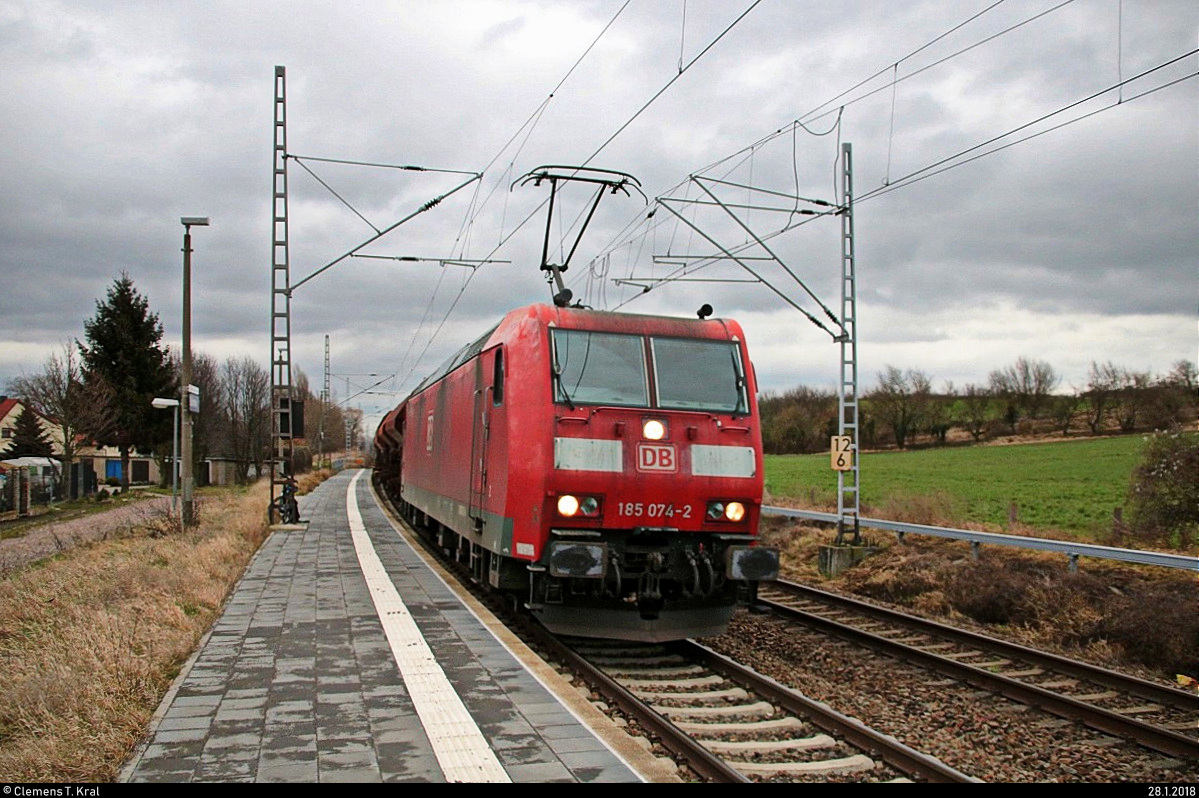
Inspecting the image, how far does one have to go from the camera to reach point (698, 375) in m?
9.01

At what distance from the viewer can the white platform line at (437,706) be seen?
489cm

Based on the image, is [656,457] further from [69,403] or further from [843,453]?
[69,403]

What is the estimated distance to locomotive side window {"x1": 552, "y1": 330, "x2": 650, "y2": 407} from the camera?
27.9 ft

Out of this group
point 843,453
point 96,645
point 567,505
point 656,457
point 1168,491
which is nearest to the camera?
point 96,645

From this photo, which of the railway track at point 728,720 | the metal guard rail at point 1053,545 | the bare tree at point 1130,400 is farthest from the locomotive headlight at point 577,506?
the bare tree at point 1130,400

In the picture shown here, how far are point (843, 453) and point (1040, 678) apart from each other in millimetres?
7154

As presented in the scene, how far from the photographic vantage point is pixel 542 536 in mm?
8172

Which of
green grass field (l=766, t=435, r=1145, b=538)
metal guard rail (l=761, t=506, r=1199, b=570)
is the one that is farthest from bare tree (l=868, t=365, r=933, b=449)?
metal guard rail (l=761, t=506, r=1199, b=570)

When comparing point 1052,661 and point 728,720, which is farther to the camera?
point 1052,661

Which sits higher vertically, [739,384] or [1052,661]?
[739,384]

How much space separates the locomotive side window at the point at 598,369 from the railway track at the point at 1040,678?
381cm

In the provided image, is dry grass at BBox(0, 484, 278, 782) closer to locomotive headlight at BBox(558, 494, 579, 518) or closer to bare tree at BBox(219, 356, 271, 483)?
locomotive headlight at BBox(558, 494, 579, 518)

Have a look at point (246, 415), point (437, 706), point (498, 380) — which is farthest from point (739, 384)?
point (246, 415)

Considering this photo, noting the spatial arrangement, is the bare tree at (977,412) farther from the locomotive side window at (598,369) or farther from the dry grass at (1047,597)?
the locomotive side window at (598,369)
